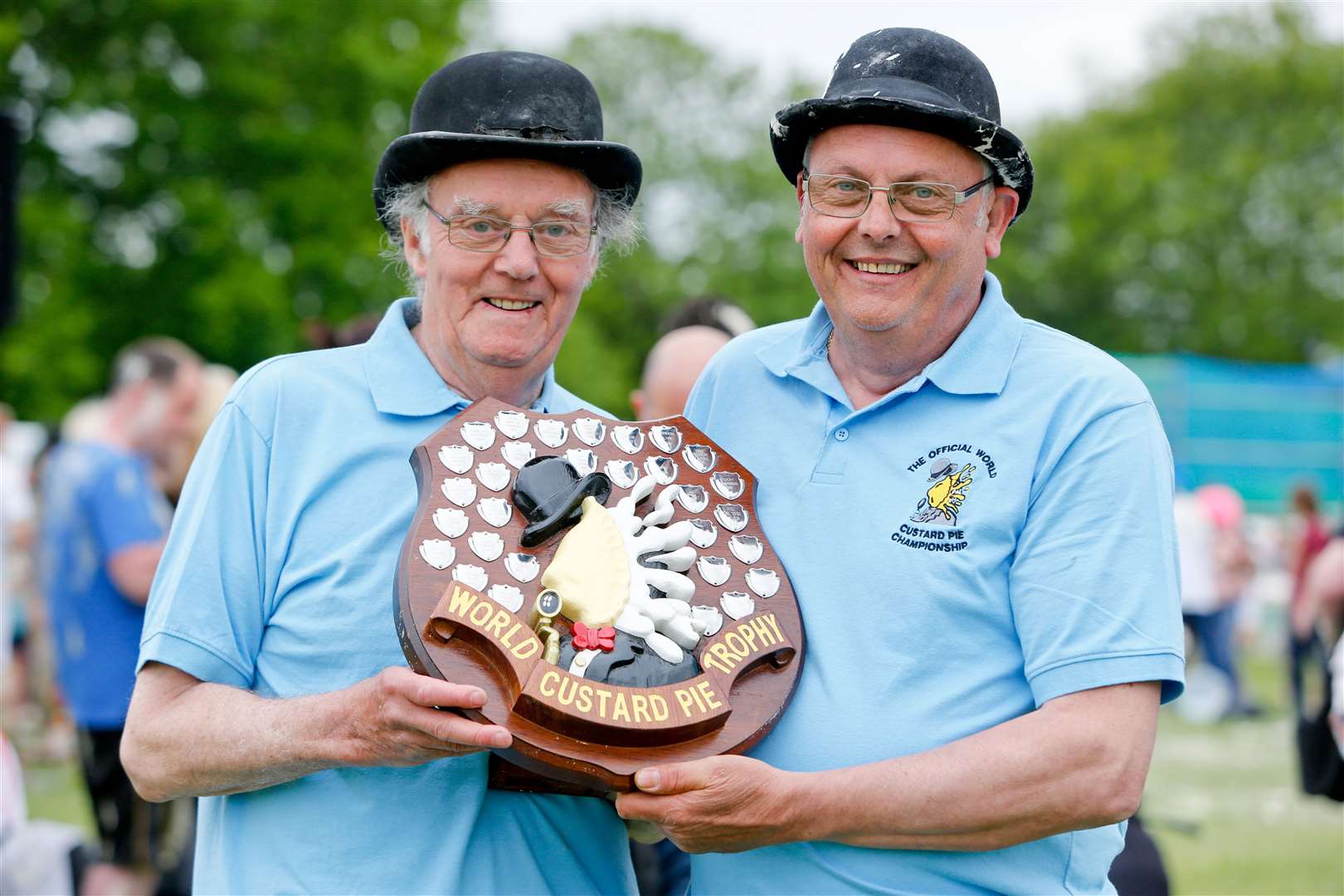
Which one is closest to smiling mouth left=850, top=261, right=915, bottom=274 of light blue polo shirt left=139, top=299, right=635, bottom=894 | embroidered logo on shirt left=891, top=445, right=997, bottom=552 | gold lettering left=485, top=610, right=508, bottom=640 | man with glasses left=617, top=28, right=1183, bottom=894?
man with glasses left=617, top=28, right=1183, bottom=894

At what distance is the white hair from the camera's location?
A: 2.87 m

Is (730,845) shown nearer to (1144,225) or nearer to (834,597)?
(834,597)

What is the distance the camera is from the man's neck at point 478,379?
2.89m

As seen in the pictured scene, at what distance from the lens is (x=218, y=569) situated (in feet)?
8.61

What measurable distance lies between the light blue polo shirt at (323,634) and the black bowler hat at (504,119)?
0.48 m

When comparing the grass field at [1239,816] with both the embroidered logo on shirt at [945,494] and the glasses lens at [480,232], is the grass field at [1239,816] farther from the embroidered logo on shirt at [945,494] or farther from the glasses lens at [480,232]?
the glasses lens at [480,232]

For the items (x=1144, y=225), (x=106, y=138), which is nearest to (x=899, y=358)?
(x=106, y=138)

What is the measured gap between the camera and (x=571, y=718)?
2.26 metres

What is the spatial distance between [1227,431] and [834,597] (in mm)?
28106

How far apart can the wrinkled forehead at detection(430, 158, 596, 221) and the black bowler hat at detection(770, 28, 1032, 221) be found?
1.52 feet

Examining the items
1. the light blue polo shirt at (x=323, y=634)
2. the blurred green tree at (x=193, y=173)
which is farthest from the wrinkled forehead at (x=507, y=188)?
the blurred green tree at (x=193, y=173)

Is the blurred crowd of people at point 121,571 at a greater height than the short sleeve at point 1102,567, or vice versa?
the short sleeve at point 1102,567

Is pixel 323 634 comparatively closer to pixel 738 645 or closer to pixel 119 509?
pixel 738 645

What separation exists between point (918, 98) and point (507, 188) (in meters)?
0.80
